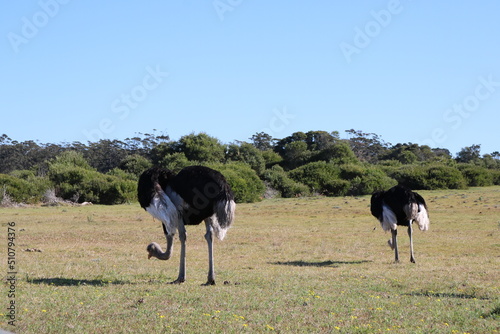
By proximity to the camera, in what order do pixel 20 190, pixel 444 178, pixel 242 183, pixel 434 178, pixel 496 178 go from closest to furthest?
pixel 20 190 → pixel 242 183 → pixel 444 178 → pixel 434 178 → pixel 496 178

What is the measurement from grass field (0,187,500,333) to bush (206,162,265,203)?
24.0 meters

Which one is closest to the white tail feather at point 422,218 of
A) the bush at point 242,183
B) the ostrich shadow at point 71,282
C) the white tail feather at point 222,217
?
the white tail feather at point 222,217

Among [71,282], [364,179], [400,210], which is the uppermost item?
[364,179]

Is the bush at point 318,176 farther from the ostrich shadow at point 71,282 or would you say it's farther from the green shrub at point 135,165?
the ostrich shadow at point 71,282

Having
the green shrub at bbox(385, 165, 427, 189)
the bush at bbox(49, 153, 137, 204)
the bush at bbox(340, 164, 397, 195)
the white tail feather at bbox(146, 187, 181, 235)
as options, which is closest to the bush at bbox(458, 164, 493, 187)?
the green shrub at bbox(385, 165, 427, 189)

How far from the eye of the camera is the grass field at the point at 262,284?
751 centimetres

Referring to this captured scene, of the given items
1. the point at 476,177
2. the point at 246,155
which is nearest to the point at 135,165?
the point at 246,155

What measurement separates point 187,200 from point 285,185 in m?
45.8

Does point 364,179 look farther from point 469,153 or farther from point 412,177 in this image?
point 469,153

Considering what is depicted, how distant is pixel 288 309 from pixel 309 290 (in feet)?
6.53

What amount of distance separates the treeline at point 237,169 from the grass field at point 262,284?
24020mm

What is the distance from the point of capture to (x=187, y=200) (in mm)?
10750

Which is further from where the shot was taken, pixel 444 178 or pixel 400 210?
pixel 444 178

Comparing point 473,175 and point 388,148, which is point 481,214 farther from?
point 388,148
